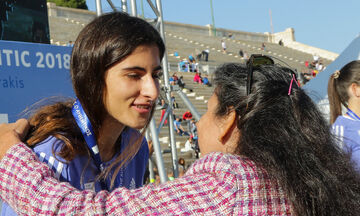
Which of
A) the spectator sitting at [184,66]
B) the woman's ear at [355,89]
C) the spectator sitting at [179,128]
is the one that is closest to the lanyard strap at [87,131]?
the woman's ear at [355,89]

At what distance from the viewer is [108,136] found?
72.9 inches

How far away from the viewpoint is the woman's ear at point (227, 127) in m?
1.41

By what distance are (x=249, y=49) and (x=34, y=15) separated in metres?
29.4

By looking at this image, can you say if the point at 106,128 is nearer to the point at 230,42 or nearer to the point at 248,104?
the point at 248,104

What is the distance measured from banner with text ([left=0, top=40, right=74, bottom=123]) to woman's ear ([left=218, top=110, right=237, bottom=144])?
4.74 feet

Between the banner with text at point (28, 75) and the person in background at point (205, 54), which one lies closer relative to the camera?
the banner with text at point (28, 75)

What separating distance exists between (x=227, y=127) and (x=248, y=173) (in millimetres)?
237

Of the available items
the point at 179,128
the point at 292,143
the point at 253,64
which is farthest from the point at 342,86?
the point at 179,128

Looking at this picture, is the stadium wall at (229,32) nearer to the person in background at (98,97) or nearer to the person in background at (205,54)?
the person in background at (205,54)

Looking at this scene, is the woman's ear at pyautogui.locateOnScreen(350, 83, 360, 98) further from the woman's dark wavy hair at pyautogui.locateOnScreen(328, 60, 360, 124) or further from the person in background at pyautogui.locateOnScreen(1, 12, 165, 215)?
the person in background at pyautogui.locateOnScreen(1, 12, 165, 215)

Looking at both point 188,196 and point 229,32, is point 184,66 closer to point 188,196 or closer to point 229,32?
point 229,32

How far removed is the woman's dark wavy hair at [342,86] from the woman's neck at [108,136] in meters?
1.87

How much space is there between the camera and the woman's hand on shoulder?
144 centimetres

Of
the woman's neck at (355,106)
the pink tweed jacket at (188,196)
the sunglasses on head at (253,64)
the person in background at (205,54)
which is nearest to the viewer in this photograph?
the pink tweed jacket at (188,196)
